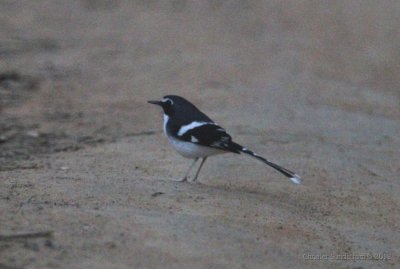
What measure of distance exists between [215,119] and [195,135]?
344cm

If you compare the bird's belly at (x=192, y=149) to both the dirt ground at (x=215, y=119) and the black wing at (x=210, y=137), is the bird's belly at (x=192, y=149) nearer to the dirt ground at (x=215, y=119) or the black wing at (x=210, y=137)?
the black wing at (x=210, y=137)

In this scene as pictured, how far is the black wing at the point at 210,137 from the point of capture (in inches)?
347

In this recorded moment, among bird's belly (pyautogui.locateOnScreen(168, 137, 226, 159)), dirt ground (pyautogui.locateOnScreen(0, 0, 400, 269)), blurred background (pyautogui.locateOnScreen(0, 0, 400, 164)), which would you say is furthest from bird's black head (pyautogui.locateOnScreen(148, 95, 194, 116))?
blurred background (pyautogui.locateOnScreen(0, 0, 400, 164))

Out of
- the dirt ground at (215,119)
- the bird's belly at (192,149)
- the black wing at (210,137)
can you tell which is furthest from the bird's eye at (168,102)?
the dirt ground at (215,119)

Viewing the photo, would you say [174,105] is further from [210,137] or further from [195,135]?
[210,137]

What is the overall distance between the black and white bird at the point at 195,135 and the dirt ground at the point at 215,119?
35 cm

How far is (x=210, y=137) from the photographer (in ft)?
29.0

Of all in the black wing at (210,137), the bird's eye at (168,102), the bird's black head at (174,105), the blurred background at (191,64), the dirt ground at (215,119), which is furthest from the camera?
the blurred background at (191,64)

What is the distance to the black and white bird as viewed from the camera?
28.9ft

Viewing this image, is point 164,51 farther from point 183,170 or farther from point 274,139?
point 183,170

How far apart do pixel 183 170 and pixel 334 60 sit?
24.0ft

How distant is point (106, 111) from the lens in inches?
511

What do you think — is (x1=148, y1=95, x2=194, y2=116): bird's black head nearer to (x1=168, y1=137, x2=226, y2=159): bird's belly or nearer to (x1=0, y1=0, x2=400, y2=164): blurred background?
(x1=168, y1=137, x2=226, y2=159): bird's belly

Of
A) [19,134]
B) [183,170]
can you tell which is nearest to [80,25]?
[19,134]
